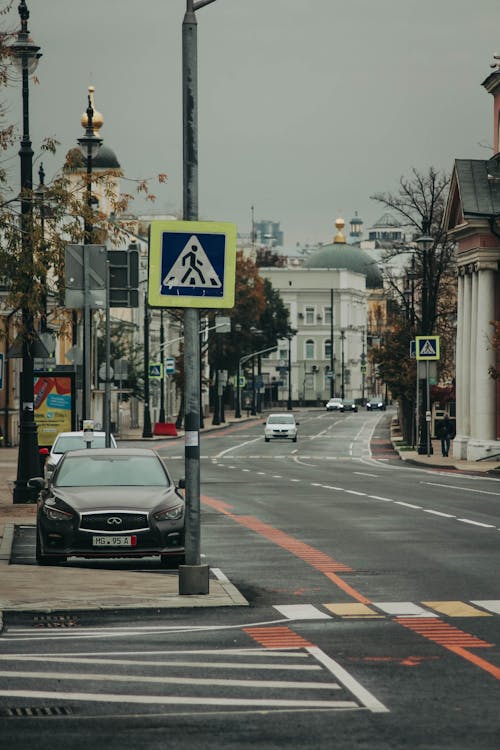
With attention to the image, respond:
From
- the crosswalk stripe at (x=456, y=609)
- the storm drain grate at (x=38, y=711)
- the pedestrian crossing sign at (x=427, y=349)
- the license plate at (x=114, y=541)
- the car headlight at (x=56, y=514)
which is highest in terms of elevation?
the pedestrian crossing sign at (x=427, y=349)

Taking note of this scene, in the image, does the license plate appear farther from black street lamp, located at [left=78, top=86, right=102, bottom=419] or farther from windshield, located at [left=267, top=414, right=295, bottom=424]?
windshield, located at [left=267, top=414, right=295, bottom=424]

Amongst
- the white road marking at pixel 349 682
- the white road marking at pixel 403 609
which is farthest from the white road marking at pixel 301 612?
the white road marking at pixel 349 682

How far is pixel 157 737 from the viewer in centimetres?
908

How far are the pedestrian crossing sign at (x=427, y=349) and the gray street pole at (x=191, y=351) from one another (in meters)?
44.7

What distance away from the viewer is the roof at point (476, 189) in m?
62.9

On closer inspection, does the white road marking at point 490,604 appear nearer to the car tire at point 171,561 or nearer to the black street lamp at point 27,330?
the car tire at point 171,561

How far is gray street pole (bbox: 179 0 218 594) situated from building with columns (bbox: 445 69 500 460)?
4566 centimetres

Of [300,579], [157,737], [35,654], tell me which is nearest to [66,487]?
[300,579]

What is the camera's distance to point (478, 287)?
2483 inches

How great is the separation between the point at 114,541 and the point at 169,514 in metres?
0.73

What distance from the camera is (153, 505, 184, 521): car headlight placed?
1947cm

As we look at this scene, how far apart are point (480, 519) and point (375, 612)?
42.3 ft

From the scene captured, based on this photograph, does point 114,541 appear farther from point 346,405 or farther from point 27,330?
point 346,405

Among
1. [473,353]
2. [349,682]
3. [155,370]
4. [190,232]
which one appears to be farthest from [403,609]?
[155,370]
